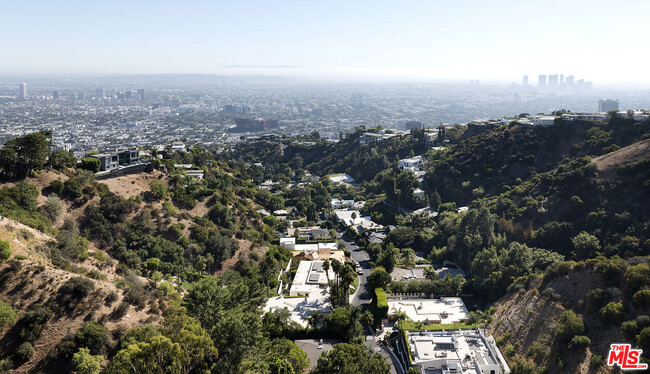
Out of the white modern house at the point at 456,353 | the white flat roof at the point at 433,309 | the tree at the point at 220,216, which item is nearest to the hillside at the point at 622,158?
the white flat roof at the point at 433,309

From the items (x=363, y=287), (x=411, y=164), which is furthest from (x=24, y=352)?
(x=411, y=164)

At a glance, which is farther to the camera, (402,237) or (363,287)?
(402,237)

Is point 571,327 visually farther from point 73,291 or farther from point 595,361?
point 73,291

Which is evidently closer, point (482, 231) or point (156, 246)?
point (156, 246)

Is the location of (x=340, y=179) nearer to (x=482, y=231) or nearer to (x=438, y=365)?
(x=482, y=231)

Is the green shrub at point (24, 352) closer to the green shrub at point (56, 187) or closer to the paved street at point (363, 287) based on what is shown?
the paved street at point (363, 287)

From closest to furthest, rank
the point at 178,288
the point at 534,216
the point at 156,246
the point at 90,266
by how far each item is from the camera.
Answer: the point at 90,266 < the point at 178,288 < the point at 156,246 < the point at 534,216

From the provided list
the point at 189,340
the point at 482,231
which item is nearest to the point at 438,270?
the point at 482,231
